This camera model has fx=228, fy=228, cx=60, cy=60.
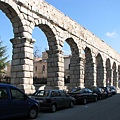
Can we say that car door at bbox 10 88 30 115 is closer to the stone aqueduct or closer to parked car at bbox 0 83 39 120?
parked car at bbox 0 83 39 120

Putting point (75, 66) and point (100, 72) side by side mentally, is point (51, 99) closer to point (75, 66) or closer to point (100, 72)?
point (75, 66)

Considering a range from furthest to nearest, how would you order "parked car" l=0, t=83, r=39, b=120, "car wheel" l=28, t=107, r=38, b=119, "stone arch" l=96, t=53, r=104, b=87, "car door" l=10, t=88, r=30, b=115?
"stone arch" l=96, t=53, r=104, b=87
"car wheel" l=28, t=107, r=38, b=119
"car door" l=10, t=88, r=30, b=115
"parked car" l=0, t=83, r=39, b=120

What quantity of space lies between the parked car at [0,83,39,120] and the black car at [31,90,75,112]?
190 cm

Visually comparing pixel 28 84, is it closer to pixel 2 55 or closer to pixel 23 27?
pixel 23 27

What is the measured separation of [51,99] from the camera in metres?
12.9

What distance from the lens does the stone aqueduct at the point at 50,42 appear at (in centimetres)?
1650

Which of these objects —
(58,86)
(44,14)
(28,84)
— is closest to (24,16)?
(44,14)

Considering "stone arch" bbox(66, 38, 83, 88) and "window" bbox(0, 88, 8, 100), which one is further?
"stone arch" bbox(66, 38, 83, 88)

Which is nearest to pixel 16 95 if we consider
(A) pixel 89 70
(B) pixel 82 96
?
(B) pixel 82 96

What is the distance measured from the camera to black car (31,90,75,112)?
12.7m

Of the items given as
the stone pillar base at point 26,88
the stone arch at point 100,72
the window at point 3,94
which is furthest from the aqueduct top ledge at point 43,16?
the window at point 3,94

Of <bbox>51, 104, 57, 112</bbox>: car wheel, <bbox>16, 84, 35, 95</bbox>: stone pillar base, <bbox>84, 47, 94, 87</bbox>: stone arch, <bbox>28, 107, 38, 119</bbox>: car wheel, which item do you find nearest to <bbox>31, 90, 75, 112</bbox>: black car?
<bbox>51, 104, 57, 112</bbox>: car wheel

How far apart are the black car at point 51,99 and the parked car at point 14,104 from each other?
6.25 feet

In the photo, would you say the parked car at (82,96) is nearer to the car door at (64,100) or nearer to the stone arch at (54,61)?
the car door at (64,100)
